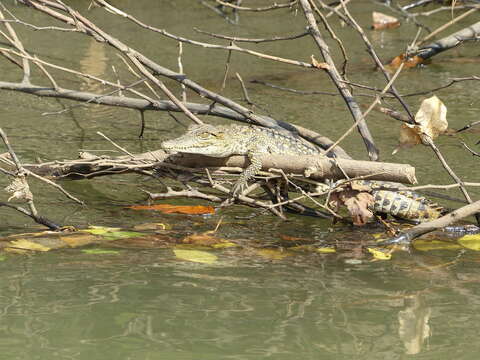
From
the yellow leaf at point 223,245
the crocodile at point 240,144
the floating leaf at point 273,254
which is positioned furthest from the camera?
the crocodile at point 240,144

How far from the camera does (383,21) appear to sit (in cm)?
1117

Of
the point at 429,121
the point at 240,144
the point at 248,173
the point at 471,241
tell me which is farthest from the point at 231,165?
the point at 471,241

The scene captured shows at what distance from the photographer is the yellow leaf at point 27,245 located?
184 inches

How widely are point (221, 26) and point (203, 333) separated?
7.69m

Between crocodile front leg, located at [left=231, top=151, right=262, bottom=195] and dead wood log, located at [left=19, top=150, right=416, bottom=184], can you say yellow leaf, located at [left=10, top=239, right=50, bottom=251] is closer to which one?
dead wood log, located at [left=19, top=150, right=416, bottom=184]

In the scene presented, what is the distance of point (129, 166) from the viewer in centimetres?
511

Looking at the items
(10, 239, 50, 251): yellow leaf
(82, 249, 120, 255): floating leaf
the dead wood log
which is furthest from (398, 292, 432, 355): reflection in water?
(10, 239, 50, 251): yellow leaf

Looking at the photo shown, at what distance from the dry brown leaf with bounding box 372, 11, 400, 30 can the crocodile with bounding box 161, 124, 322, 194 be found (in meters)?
5.79

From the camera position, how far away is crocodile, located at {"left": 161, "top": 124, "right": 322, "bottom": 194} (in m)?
5.16

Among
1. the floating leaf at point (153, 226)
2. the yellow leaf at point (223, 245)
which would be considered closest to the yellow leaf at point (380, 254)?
the yellow leaf at point (223, 245)

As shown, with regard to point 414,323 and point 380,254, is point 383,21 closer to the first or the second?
point 380,254

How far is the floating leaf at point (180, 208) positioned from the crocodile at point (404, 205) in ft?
3.41

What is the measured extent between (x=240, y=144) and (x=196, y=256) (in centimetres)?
104

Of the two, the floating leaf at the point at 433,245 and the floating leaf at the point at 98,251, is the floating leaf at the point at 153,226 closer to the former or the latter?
the floating leaf at the point at 98,251
